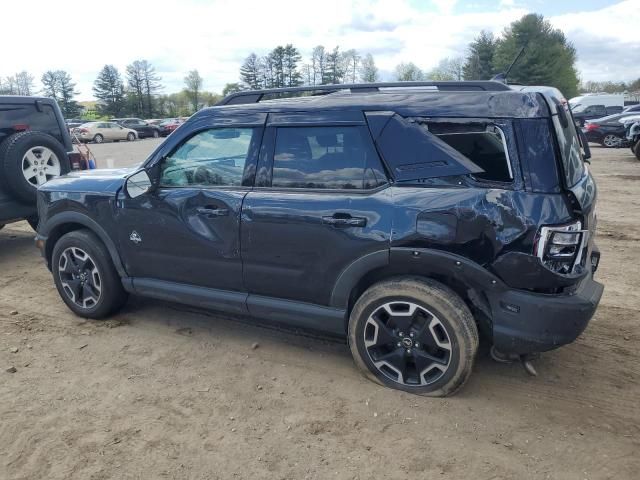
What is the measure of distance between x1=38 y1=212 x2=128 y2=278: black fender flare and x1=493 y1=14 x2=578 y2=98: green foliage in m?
50.6

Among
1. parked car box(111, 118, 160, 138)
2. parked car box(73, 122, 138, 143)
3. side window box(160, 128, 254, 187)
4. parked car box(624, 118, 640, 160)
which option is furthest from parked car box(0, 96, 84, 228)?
parked car box(111, 118, 160, 138)

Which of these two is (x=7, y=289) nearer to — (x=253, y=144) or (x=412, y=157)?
(x=253, y=144)

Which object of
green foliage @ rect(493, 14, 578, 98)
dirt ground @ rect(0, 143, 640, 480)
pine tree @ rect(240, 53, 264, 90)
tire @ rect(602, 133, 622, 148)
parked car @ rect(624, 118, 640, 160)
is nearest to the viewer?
dirt ground @ rect(0, 143, 640, 480)

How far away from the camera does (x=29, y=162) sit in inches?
246

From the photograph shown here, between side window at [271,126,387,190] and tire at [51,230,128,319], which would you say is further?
tire at [51,230,128,319]

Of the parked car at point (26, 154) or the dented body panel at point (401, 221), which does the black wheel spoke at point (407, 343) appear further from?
the parked car at point (26, 154)

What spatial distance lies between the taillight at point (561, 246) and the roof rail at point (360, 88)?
2.99 ft

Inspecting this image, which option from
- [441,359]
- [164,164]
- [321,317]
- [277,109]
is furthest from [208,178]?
[441,359]

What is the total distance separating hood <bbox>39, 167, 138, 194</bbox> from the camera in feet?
13.7

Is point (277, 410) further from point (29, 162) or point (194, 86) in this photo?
point (194, 86)

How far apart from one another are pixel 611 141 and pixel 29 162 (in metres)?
20.2

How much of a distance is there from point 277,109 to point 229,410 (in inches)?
79.7

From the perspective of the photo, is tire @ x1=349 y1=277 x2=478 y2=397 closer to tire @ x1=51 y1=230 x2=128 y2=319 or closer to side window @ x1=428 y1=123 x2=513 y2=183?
side window @ x1=428 y1=123 x2=513 y2=183

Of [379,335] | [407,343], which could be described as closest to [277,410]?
[379,335]
